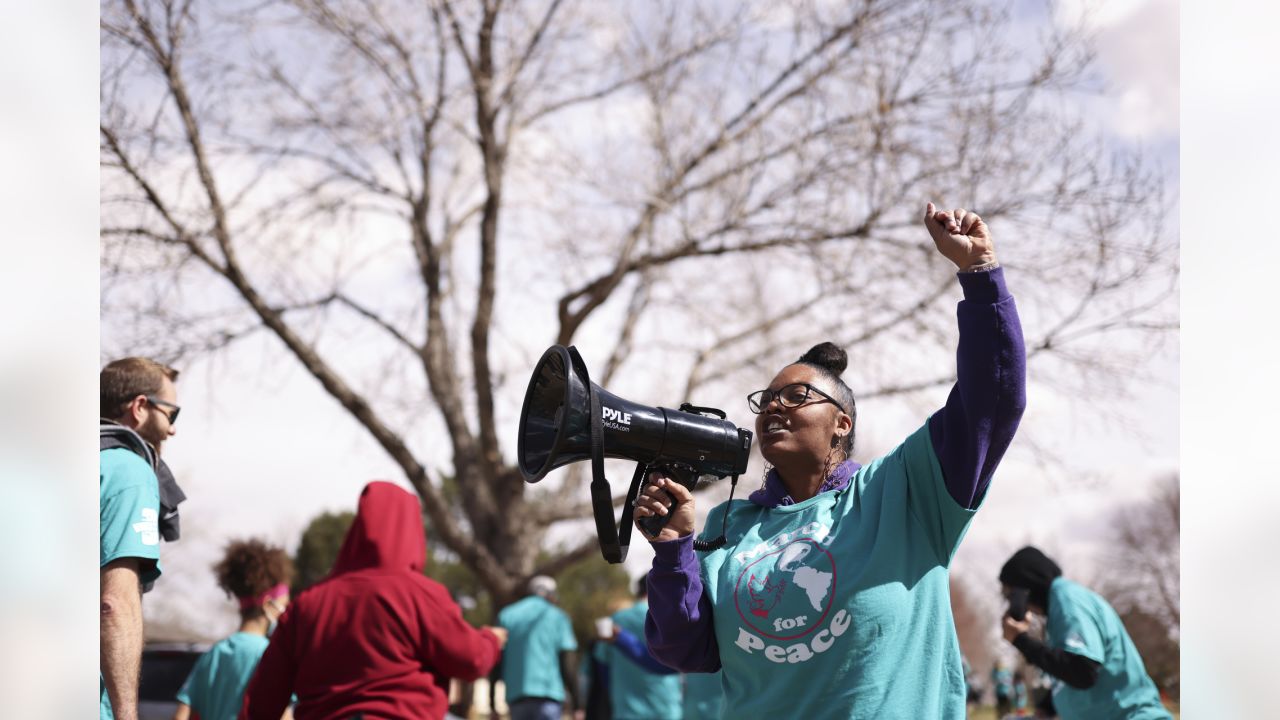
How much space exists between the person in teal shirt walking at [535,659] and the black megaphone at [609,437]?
6.50 meters

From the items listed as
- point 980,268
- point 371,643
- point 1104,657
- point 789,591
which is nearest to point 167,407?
point 371,643

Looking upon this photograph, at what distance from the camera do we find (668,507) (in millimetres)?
2863

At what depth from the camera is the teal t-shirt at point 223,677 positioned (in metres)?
5.36

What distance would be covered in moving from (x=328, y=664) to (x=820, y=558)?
2127 mm

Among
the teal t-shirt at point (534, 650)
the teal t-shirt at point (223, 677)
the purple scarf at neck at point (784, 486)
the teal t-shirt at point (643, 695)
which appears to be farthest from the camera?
the teal t-shirt at point (534, 650)

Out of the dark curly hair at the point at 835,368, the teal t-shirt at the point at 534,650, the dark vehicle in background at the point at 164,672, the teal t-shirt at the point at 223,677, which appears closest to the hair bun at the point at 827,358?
the dark curly hair at the point at 835,368

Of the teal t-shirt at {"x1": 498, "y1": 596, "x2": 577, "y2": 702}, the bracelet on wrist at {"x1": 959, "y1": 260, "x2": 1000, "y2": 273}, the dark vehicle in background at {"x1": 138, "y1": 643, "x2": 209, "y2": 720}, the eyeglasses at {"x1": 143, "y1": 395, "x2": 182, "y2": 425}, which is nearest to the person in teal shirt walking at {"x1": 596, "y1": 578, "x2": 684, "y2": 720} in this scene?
the teal t-shirt at {"x1": 498, "y1": 596, "x2": 577, "y2": 702}

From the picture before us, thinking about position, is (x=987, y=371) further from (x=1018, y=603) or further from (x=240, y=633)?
(x=240, y=633)

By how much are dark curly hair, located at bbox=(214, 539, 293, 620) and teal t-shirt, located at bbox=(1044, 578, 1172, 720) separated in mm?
3535

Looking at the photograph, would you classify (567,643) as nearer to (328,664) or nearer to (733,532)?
(328,664)

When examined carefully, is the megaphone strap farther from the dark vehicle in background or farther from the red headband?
the dark vehicle in background

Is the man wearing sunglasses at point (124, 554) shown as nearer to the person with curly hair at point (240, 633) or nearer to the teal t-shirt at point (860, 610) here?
the teal t-shirt at point (860, 610)

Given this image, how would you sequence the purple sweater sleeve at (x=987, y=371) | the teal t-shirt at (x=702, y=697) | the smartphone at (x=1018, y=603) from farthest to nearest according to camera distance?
the teal t-shirt at (x=702, y=697)
the smartphone at (x=1018, y=603)
the purple sweater sleeve at (x=987, y=371)

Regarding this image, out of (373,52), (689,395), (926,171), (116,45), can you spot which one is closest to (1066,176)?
(926,171)
